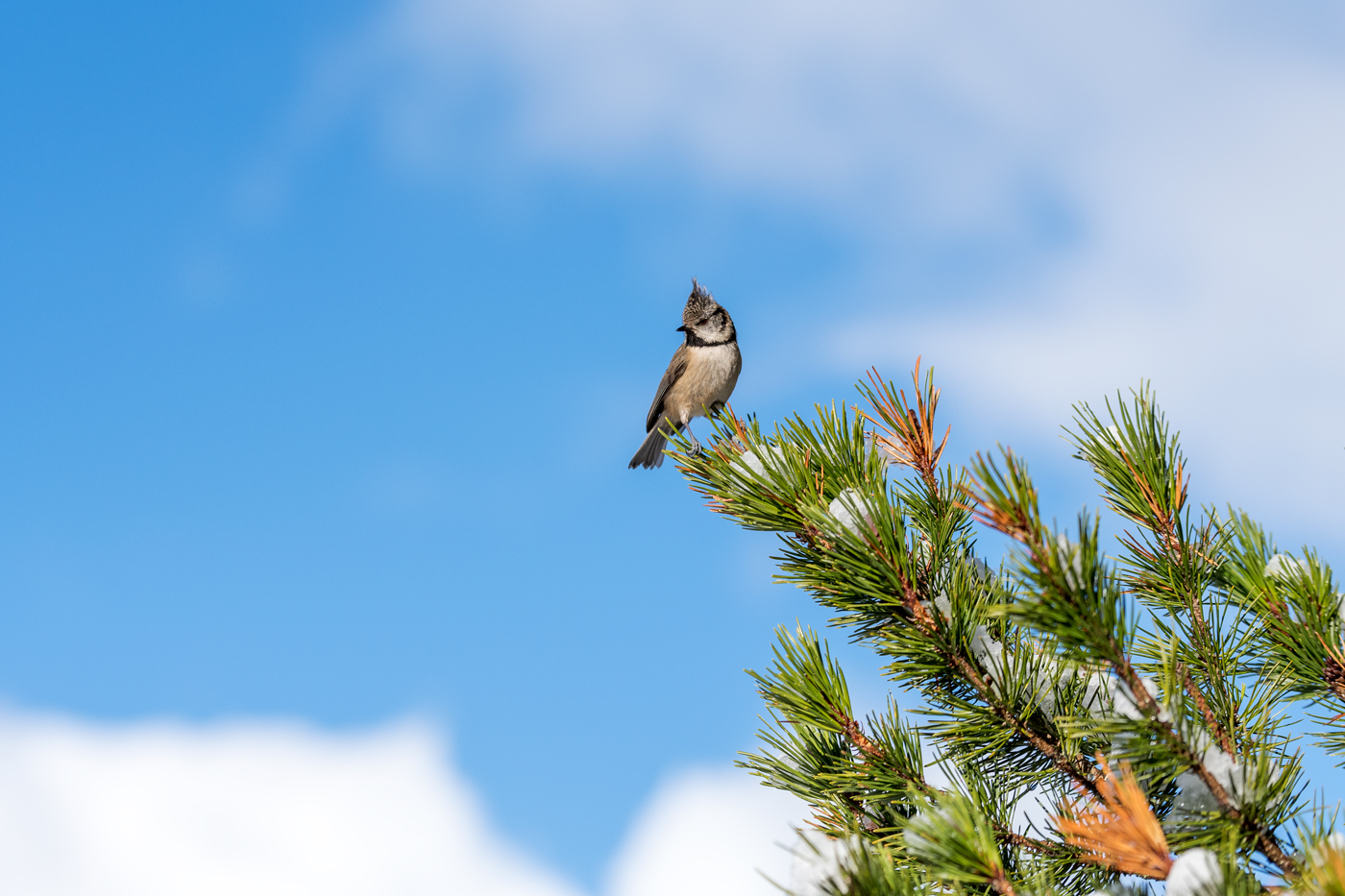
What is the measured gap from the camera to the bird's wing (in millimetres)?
10477

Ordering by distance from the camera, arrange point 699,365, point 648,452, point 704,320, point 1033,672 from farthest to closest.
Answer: point 648,452 < point 704,320 < point 699,365 < point 1033,672

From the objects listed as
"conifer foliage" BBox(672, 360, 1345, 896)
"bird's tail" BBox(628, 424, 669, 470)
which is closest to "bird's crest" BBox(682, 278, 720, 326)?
"bird's tail" BBox(628, 424, 669, 470)

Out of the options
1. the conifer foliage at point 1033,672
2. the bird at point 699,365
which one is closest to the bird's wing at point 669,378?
the bird at point 699,365

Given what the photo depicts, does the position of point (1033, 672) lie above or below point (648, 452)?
below

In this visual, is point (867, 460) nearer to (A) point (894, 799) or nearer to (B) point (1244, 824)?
(A) point (894, 799)

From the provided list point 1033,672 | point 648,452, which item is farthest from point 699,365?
point 1033,672

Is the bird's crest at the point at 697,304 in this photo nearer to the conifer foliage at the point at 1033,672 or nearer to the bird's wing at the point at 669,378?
the bird's wing at the point at 669,378

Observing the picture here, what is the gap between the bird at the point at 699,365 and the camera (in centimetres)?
1012

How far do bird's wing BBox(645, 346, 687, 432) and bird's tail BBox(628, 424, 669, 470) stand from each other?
300mm

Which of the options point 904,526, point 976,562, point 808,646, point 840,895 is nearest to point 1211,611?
point 976,562

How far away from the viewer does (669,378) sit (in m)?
10.6

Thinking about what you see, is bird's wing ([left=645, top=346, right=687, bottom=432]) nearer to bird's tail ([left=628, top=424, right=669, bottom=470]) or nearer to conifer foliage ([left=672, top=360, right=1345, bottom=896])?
bird's tail ([left=628, top=424, right=669, bottom=470])

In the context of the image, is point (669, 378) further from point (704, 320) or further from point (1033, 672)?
point (1033, 672)

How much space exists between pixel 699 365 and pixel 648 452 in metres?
1.52
